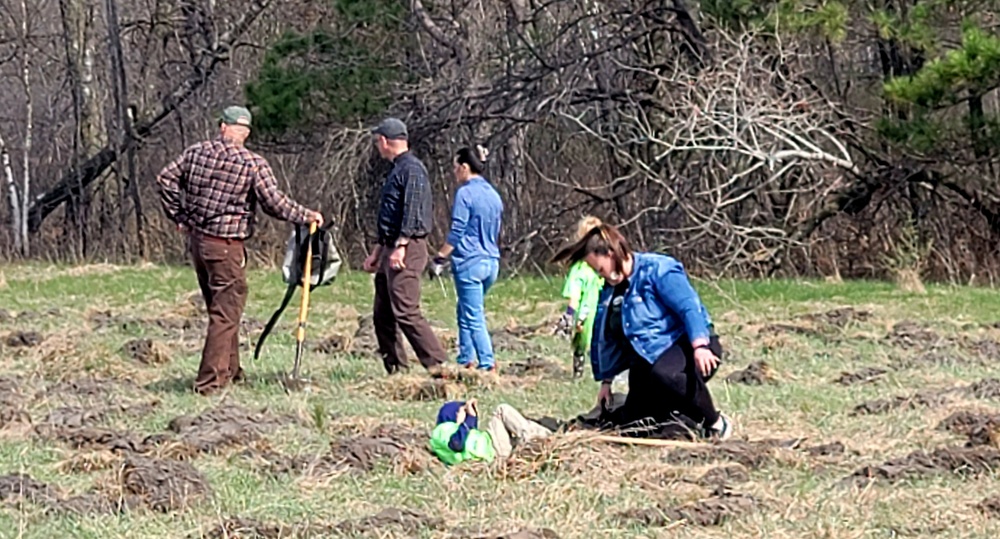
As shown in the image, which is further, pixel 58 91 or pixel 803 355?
pixel 58 91

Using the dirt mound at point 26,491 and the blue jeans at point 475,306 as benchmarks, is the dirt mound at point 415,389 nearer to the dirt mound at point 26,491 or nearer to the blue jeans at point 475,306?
the blue jeans at point 475,306

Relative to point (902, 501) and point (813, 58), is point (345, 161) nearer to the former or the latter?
point (813, 58)

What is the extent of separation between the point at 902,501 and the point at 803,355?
18.2 feet

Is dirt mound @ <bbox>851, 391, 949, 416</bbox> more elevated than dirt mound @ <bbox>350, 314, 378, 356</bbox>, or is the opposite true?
dirt mound @ <bbox>851, 391, 949, 416</bbox>

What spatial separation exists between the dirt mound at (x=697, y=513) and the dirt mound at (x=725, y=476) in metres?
0.44

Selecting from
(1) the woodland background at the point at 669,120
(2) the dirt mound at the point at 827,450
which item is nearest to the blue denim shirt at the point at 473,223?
(2) the dirt mound at the point at 827,450

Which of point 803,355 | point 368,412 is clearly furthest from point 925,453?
point 803,355

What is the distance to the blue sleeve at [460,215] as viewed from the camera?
10.4 m

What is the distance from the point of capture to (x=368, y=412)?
931cm

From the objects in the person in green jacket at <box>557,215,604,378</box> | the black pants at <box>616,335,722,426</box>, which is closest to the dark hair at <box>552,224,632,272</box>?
the black pants at <box>616,335,722,426</box>

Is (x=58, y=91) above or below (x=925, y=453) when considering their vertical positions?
above

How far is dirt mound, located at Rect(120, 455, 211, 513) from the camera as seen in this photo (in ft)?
21.8

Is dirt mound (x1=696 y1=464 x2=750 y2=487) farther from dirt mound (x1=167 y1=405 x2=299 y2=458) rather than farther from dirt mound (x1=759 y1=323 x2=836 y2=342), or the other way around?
dirt mound (x1=759 y1=323 x2=836 y2=342)

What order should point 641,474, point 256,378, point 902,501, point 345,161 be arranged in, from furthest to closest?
point 345,161
point 256,378
point 641,474
point 902,501
